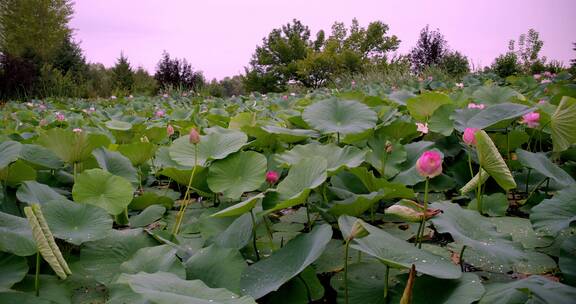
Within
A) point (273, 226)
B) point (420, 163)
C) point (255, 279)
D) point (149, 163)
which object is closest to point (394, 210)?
point (420, 163)

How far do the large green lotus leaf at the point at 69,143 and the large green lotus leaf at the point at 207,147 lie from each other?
222 millimetres

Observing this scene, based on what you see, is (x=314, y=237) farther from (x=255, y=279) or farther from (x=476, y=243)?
(x=476, y=243)

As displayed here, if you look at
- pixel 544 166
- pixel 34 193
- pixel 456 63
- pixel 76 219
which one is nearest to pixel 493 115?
pixel 544 166

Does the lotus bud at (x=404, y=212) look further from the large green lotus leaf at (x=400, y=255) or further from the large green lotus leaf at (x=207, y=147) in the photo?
the large green lotus leaf at (x=207, y=147)

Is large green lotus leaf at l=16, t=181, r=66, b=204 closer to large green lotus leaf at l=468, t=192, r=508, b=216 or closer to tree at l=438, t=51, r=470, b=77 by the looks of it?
large green lotus leaf at l=468, t=192, r=508, b=216

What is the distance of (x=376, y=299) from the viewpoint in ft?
2.19

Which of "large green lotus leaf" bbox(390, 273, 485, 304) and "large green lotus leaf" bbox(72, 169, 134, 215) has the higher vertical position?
"large green lotus leaf" bbox(72, 169, 134, 215)

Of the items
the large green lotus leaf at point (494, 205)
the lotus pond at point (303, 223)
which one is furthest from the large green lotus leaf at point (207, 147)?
the large green lotus leaf at point (494, 205)

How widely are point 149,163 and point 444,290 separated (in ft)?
3.98

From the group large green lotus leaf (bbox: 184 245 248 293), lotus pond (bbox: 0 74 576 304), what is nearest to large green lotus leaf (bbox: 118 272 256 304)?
lotus pond (bbox: 0 74 576 304)

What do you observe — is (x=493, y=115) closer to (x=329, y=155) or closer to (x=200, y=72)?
(x=329, y=155)

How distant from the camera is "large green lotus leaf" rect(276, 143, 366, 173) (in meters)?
0.97

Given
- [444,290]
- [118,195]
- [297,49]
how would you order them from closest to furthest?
[444,290] < [118,195] < [297,49]

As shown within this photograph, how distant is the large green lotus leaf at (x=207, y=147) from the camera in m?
1.11
